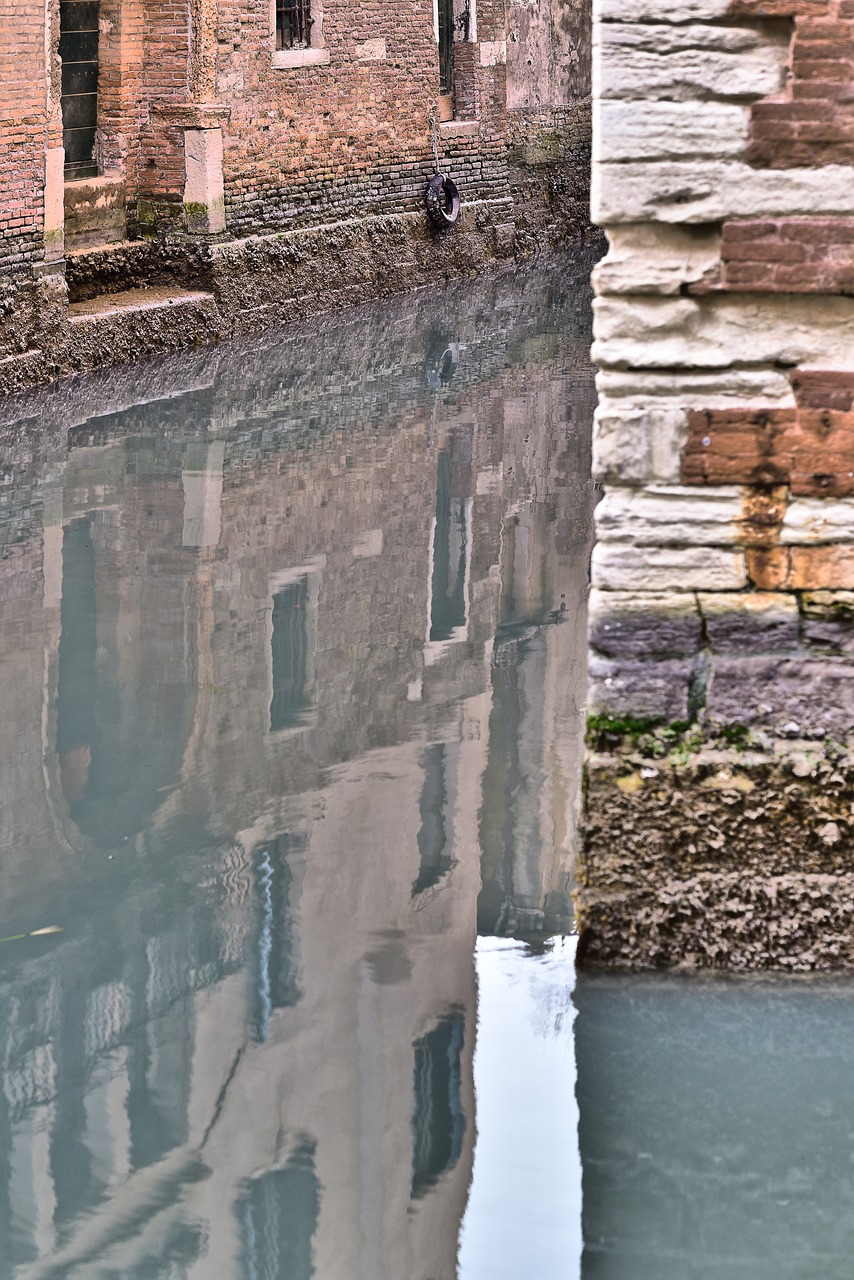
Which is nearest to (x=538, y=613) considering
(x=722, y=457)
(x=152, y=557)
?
(x=152, y=557)

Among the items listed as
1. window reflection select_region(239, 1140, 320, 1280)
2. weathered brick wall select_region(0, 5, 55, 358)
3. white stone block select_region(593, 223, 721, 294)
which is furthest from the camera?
weathered brick wall select_region(0, 5, 55, 358)

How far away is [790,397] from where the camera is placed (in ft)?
11.6

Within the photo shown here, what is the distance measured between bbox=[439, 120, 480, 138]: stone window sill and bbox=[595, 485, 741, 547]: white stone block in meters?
12.9

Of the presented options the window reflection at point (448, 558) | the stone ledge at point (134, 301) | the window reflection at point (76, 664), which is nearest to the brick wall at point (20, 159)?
the stone ledge at point (134, 301)

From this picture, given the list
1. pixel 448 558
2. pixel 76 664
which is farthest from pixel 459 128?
pixel 76 664

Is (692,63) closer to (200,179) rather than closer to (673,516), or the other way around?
(673,516)

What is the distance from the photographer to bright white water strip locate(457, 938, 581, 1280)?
115 inches

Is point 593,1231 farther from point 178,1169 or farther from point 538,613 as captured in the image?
point 538,613

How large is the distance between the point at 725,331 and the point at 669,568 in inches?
18.6

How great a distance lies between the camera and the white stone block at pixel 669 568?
3605mm

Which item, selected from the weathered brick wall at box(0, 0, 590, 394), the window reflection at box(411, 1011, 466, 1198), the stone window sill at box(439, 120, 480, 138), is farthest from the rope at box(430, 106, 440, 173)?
the window reflection at box(411, 1011, 466, 1198)

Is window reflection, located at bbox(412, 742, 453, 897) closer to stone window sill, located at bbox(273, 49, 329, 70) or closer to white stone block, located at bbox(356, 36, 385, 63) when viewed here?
stone window sill, located at bbox(273, 49, 329, 70)

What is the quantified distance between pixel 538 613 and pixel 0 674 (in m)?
1.82

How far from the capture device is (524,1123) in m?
3.26
